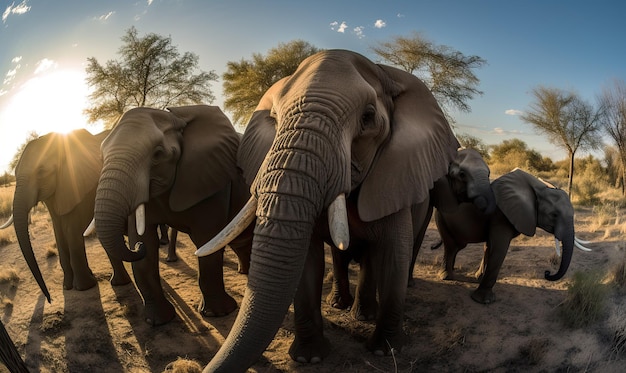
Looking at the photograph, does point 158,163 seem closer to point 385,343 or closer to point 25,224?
point 25,224

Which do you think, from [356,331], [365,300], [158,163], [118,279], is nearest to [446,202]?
[365,300]

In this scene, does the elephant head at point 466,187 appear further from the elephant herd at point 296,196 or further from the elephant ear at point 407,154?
the elephant ear at point 407,154

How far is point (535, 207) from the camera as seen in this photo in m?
5.89

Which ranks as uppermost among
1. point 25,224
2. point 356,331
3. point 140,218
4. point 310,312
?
point 140,218

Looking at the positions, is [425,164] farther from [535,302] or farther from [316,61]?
[535,302]

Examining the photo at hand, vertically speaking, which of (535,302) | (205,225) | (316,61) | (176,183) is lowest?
(535,302)

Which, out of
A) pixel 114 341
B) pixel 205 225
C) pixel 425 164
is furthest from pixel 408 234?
pixel 114 341

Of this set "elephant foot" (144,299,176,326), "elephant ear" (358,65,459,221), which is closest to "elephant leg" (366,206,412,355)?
"elephant ear" (358,65,459,221)

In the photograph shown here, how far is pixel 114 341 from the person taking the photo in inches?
194

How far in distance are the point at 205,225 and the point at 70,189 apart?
2442 millimetres

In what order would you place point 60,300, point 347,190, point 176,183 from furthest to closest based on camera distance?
point 60,300 < point 176,183 < point 347,190

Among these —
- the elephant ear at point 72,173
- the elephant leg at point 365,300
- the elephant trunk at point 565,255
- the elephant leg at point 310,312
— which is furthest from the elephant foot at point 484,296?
the elephant ear at point 72,173

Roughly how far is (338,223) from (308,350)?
200 centimetres

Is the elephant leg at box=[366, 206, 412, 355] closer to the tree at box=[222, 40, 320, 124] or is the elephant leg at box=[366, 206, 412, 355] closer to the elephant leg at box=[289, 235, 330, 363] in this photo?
the elephant leg at box=[289, 235, 330, 363]
